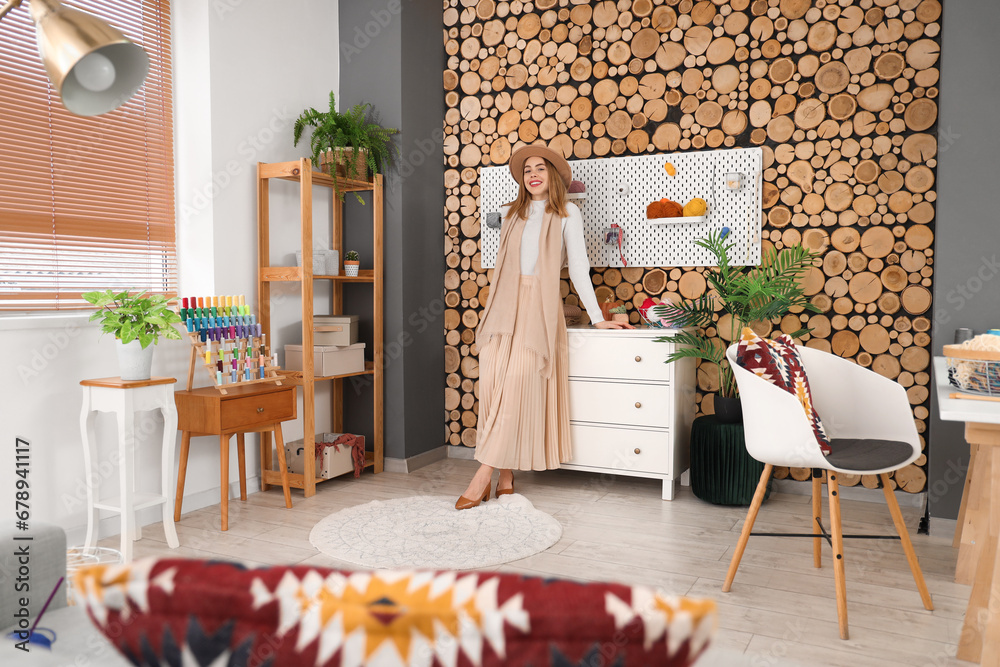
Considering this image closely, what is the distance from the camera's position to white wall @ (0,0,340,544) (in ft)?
8.91

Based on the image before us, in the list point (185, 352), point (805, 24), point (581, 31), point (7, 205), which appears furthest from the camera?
point (581, 31)

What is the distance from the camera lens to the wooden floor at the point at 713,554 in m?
2.12

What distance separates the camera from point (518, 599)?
51 cm

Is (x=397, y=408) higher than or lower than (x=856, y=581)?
higher

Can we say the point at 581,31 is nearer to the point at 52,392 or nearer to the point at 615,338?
the point at 615,338

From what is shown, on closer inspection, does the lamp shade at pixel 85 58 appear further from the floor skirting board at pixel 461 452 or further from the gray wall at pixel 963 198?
the floor skirting board at pixel 461 452

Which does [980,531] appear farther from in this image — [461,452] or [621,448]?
[461,452]

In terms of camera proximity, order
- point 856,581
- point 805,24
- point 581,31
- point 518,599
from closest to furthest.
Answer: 1. point 518,599
2. point 856,581
3. point 805,24
4. point 581,31

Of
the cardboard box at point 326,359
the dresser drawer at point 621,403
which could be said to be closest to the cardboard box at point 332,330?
the cardboard box at point 326,359

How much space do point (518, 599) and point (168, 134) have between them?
3.47 metres

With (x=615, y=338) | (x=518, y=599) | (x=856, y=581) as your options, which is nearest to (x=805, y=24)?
(x=615, y=338)

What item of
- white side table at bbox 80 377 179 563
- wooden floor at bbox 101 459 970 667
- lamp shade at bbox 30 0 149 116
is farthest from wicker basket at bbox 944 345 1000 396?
white side table at bbox 80 377 179 563

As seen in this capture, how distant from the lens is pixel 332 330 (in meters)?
3.80

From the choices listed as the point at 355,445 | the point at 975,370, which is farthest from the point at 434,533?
the point at 975,370
